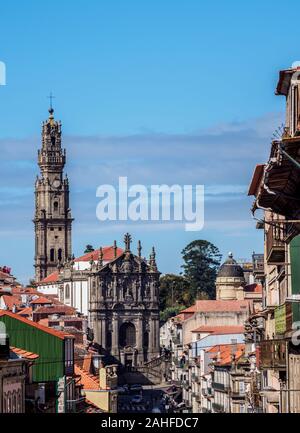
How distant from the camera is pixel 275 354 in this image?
3869cm

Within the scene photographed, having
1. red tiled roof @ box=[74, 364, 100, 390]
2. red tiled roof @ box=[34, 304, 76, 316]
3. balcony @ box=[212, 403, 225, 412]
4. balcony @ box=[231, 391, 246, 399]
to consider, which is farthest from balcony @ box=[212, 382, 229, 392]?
red tiled roof @ box=[34, 304, 76, 316]

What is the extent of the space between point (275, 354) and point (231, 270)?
134 m

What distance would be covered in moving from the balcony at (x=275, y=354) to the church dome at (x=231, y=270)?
431ft

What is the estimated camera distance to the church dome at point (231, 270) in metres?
172

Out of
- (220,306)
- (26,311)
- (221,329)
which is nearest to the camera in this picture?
(221,329)

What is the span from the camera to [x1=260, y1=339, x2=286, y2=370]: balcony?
37.6m

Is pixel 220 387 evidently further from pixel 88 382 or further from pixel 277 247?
pixel 277 247

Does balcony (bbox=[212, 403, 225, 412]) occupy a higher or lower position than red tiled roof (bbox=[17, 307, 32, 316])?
lower

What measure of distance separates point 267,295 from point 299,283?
809 inches

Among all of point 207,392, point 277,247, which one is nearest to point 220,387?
point 207,392

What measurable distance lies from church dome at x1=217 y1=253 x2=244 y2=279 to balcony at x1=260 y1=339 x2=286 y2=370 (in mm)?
131377

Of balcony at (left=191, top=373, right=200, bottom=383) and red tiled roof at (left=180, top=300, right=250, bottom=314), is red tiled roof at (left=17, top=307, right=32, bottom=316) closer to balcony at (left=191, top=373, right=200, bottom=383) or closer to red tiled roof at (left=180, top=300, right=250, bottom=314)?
red tiled roof at (left=180, top=300, right=250, bottom=314)

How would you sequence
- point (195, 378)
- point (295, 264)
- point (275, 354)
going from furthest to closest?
point (195, 378) → point (275, 354) → point (295, 264)
